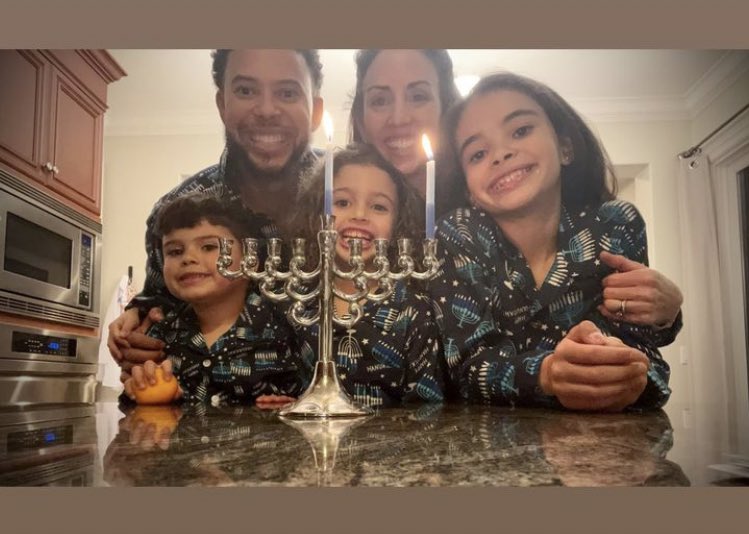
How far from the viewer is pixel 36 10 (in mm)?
1458

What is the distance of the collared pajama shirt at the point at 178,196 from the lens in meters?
1.61

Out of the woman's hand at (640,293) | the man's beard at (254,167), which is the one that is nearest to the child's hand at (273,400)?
the man's beard at (254,167)

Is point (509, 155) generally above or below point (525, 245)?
above

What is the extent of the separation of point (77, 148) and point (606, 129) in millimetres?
1326

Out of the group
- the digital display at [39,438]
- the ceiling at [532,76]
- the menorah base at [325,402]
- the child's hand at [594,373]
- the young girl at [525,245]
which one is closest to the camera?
the digital display at [39,438]

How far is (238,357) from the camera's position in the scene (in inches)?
62.3

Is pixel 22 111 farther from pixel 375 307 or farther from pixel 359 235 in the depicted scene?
pixel 375 307

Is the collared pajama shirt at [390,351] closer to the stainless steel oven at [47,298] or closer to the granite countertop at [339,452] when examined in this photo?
the granite countertop at [339,452]

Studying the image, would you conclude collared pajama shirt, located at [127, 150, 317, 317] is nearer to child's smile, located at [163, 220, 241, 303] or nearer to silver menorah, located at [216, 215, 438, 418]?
child's smile, located at [163, 220, 241, 303]

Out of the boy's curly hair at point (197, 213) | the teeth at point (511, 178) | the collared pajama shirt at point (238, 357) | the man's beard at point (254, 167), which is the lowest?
the collared pajama shirt at point (238, 357)

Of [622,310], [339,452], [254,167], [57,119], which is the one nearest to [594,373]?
[622,310]

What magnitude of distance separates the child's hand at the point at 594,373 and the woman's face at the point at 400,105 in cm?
57

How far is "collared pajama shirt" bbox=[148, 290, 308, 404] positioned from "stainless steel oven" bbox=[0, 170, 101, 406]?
19 centimetres

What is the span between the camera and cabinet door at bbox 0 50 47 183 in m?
1.59
